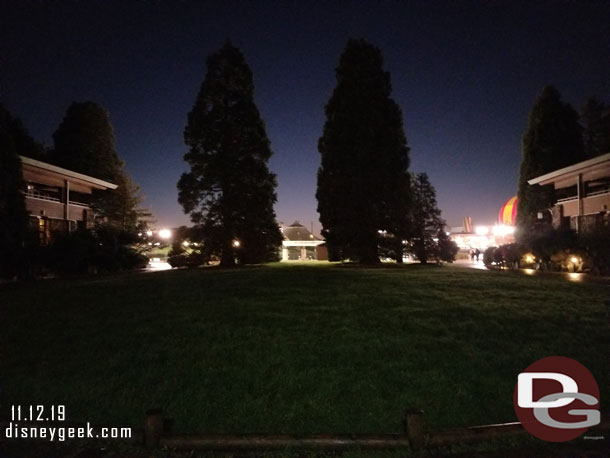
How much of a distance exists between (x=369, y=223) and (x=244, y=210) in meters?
7.11

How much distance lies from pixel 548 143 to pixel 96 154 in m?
30.6

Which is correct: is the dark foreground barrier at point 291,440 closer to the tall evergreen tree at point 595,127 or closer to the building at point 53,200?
the building at point 53,200

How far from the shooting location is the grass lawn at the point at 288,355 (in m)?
4.18

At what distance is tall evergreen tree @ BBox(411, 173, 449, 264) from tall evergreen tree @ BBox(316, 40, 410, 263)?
13.1 feet

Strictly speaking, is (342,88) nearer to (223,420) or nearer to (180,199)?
(180,199)

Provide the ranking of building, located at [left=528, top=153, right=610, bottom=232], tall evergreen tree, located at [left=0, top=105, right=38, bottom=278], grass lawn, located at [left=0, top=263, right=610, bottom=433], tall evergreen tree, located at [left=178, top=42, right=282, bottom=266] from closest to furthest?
grass lawn, located at [left=0, top=263, right=610, bottom=433], tall evergreen tree, located at [left=0, top=105, right=38, bottom=278], building, located at [left=528, top=153, right=610, bottom=232], tall evergreen tree, located at [left=178, top=42, right=282, bottom=266]

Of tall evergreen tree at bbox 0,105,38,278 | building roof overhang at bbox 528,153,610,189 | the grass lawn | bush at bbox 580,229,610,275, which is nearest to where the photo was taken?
the grass lawn

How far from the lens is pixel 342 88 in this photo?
73.6 feet

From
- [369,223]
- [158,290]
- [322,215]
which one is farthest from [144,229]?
[158,290]

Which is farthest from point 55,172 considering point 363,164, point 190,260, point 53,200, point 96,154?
point 363,164

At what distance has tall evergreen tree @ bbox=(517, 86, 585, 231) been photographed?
22422mm

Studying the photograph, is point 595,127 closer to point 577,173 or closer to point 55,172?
point 577,173

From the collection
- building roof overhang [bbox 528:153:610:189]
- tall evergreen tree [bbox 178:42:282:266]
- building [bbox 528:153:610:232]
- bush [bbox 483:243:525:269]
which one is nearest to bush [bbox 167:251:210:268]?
tall evergreen tree [bbox 178:42:282:266]

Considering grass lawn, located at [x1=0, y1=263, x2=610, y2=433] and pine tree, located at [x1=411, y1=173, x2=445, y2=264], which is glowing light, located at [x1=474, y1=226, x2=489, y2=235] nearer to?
pine tree, located at [x1=411, y1=173, x2=445, y2=264]
